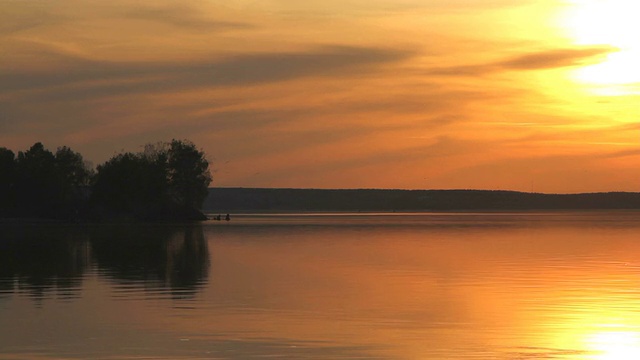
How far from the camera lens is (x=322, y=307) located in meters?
35.6

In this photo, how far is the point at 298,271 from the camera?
52781 mm

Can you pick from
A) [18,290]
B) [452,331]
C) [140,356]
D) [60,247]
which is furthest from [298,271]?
[60,247]

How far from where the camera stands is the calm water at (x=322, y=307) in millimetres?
26250

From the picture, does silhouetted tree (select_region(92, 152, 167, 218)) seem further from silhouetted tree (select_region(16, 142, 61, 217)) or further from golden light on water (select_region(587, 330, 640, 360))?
golden light on water (select_region(587, 330, 640, 360))

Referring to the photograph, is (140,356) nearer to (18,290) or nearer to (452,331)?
(452,331)

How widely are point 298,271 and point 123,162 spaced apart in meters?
144

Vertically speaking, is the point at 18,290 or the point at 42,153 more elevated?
the point at 42,153

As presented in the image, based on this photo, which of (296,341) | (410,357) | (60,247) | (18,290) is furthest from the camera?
(60,247)

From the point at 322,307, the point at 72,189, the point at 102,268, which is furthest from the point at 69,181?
the point at 322,307

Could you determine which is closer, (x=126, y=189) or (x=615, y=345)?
(x=615, y=345)

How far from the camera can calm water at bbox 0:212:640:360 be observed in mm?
26250

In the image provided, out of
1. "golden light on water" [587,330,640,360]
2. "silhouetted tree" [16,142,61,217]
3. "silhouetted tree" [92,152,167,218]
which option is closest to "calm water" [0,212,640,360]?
"golden light on water" [587,330,640,360]

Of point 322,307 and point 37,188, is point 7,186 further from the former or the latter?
point 322,307

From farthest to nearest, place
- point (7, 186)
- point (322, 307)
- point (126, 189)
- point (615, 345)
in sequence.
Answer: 1. point (126, 189)
2. point (7, 186)
3. point (322, 307)
4. point (615, 345)
